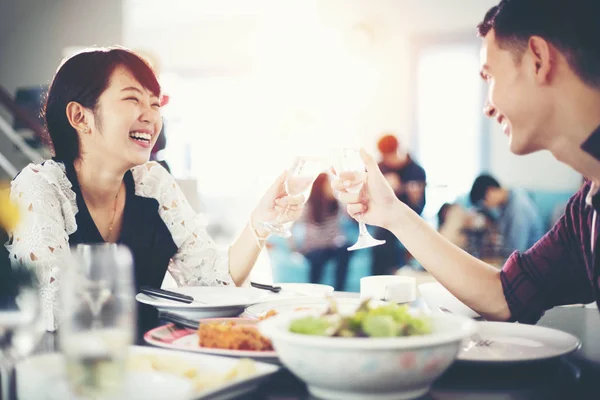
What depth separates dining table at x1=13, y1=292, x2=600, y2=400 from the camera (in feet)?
2.82

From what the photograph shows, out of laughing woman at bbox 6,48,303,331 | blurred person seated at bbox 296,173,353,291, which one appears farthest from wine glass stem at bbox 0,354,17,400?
blurred person seated at bbox 296,173,353,291

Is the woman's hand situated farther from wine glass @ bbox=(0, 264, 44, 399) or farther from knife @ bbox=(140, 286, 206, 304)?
wine glass @ bbox=(0, 264, 44, 399)

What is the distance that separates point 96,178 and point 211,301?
2.04 ft

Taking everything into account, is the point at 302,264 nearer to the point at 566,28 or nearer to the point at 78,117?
the point at 78,117

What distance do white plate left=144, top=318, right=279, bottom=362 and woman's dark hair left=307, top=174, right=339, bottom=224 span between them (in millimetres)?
4073

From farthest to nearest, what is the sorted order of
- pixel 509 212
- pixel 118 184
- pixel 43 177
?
→ pixel 509 212 < pixel 118 184 < pixel 43 177

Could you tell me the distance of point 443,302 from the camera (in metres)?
1.53

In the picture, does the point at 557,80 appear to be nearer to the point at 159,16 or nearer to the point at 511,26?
the point at 511,26

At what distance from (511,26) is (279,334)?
85cm

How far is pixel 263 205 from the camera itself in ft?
6.00

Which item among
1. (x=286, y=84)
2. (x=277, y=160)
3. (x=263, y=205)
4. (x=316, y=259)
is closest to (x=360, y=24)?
(x=286, y=84)

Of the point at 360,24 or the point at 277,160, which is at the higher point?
the point at 360,24

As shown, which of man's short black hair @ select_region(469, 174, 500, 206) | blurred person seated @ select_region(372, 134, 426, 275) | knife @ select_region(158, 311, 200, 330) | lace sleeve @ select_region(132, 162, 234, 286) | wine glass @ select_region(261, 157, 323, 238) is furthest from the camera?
man's short black hair @ select_region(469, 174, 500, 206)

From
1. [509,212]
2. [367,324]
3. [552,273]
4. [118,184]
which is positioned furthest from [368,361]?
[509,212]
